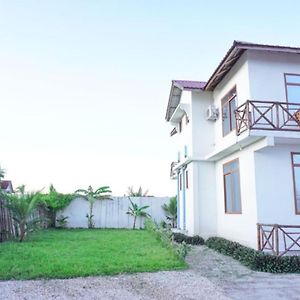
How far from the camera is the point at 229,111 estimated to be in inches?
541

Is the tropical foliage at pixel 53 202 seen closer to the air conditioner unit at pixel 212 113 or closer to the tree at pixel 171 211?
the tree at pixel 171 211

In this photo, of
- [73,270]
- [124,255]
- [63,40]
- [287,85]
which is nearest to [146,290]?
[73,270]

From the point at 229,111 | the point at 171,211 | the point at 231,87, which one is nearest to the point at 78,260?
the point at 229,111

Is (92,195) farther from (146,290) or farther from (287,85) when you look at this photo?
(146,290)

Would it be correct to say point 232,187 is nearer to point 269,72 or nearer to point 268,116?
point 268,116

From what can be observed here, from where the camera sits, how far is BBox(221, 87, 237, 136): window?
43.2 ft

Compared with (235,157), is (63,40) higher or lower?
higher

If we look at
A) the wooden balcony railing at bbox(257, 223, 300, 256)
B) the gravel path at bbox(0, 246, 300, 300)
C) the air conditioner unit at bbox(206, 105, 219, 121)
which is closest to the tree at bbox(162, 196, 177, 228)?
the air conditioner unit at bbox(206, 105, 219, 121)

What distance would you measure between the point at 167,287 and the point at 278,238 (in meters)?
4.78

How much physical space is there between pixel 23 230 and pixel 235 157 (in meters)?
9.18

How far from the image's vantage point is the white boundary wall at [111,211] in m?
22.1

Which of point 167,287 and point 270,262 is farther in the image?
point 270,262

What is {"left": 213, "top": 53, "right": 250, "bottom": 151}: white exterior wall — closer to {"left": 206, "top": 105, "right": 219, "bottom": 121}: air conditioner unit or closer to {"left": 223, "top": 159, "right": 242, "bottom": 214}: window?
{"left": 206, "top": 105, "right": 219, "bottom": 121}: air conditioner unit

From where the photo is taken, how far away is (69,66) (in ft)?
53.1
